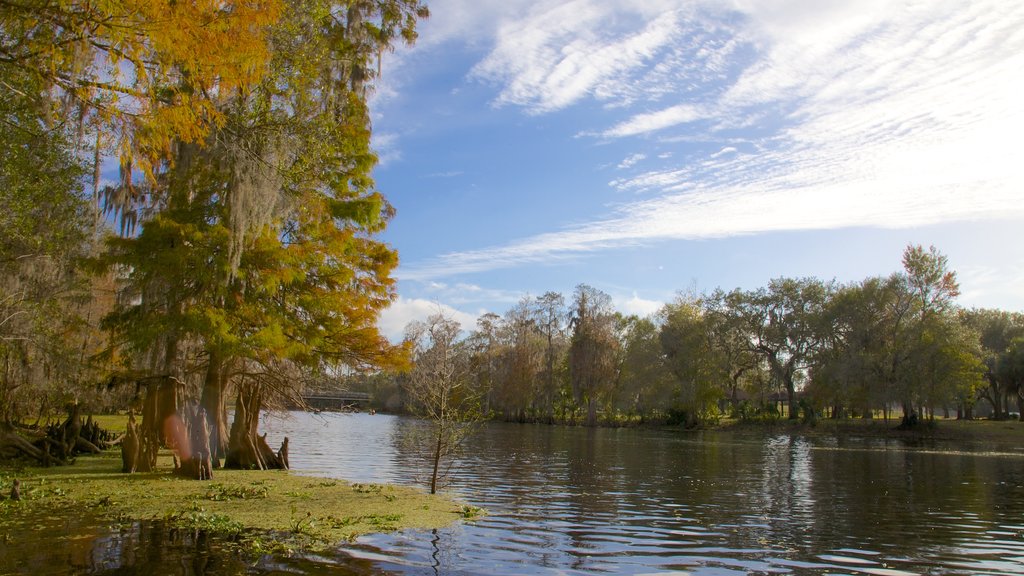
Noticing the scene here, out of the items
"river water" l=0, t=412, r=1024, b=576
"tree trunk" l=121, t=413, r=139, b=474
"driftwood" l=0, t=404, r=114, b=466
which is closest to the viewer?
"river water" l=0, t=412, r=1024, b=576

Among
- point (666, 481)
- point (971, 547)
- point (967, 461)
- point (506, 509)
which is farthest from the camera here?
point (967, 461)

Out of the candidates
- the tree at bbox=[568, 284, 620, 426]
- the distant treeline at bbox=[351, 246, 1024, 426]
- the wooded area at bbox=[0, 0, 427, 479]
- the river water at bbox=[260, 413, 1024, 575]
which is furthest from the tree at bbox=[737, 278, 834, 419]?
the wooded area at bbox=[0, 0, 427, 479]

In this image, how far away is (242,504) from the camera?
12.8 meters

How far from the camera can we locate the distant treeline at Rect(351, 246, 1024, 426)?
175ft

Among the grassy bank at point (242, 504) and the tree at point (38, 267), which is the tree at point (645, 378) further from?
the tree at point (38, 267)

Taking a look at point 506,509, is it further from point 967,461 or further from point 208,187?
point 967,461

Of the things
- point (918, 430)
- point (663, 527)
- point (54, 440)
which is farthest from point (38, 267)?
point (918, 430)

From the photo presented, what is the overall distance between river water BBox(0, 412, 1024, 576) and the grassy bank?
0.70 meters

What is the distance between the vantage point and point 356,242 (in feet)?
59.6

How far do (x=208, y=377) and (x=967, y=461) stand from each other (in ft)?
113

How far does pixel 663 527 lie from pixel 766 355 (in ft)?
198

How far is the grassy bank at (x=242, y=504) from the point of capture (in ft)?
34.9

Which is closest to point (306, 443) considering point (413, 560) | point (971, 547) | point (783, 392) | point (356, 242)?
point (356, 242)

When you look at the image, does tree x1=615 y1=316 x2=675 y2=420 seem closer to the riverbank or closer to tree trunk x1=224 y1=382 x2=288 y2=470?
the riverbank
